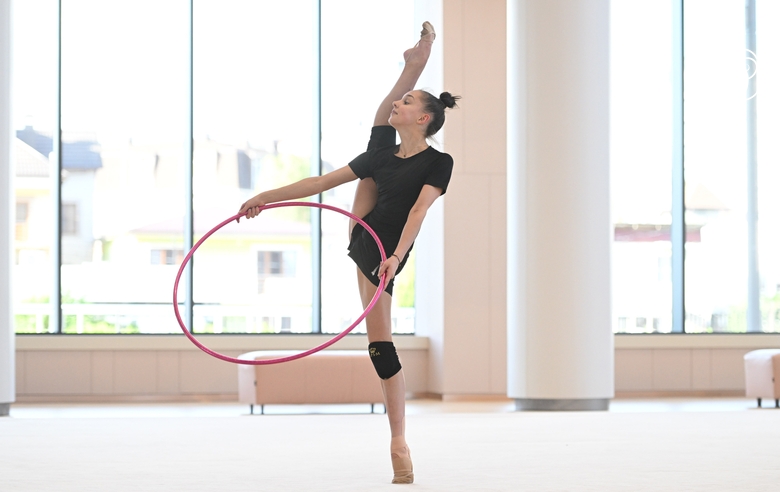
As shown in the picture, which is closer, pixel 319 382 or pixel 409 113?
pixel 409 113

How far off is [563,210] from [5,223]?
4049mm

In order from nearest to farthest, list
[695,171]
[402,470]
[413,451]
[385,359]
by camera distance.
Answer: [402,470] → [385,359] → [413,451] → [695,171]

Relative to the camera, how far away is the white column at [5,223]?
23.8 feet

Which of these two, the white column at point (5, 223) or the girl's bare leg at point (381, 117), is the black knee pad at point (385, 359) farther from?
the white column at point (5, 223)

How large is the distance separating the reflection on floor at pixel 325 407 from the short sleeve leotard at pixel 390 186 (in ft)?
13.9

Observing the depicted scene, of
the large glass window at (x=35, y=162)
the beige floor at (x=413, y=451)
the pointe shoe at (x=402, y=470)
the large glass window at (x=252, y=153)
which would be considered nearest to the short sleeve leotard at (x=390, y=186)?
the pointe shoe at (x=402, y=470)

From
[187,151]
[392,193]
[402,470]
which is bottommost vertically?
[402,470]

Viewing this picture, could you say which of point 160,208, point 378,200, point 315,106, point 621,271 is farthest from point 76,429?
point 621,271

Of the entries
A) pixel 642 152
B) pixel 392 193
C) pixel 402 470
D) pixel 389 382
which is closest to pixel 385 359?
pixel 389 382

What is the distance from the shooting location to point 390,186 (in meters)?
3.64

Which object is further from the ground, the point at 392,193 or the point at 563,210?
the point at 563,210

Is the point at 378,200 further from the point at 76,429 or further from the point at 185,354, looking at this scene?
the point at 185,354

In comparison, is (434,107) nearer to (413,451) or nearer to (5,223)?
(413,451)

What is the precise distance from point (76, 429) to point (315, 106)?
4.96m
